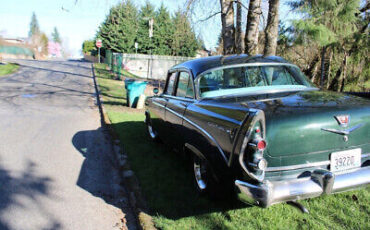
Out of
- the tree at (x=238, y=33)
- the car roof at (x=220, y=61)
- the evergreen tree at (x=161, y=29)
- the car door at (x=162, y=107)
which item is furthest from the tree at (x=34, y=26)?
the car roof at (x=220, y=61)

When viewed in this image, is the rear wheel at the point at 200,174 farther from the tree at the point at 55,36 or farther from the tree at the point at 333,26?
the tree at the point at 55,36

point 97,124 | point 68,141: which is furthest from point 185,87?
point 97,124

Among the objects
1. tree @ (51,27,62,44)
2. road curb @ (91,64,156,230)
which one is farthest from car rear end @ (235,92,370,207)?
tree @ (51,27,62,44)

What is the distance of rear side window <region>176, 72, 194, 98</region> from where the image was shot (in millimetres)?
3831

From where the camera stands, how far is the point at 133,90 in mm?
9562

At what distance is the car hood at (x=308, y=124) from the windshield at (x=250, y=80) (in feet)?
2.43

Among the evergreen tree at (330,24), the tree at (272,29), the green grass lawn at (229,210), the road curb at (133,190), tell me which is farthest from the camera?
the evergreen tree at (330,24)

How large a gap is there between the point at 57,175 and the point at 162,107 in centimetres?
197

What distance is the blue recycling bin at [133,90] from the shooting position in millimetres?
9516

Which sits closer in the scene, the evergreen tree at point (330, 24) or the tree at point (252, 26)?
the tree at point (252, 26)

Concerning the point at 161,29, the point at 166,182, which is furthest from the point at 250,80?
the point at 161,29

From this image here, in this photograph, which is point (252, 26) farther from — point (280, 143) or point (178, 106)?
point (280, 143)

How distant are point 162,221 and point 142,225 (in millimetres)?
213

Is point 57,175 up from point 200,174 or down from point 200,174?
down
